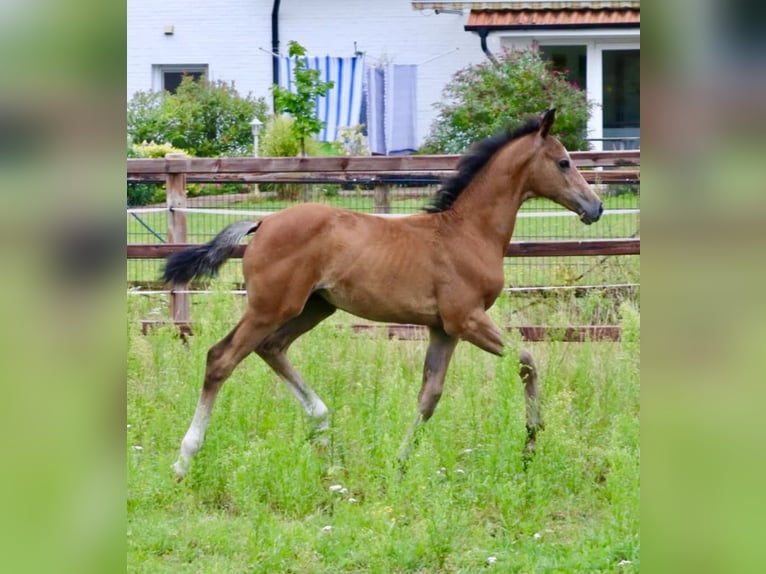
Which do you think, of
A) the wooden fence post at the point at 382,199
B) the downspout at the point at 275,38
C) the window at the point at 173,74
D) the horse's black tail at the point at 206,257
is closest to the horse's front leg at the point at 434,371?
the horse's black tail at the point at 206,257

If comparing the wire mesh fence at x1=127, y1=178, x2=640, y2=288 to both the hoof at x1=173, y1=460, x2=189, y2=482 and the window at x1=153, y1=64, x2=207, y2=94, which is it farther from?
the window at x1=153, y1=64, x2=207, y2=94

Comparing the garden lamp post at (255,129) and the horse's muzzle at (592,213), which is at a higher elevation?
the garden lamp post at (255,129)

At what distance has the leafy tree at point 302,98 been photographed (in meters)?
20.0

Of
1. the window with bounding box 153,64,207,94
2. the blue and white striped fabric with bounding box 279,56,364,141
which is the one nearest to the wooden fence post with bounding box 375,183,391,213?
the blue and white striped fabric with bounding box 279,56,364,141

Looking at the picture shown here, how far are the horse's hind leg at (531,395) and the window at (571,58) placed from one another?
59.0 ft

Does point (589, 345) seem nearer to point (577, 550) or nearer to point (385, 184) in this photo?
point (577, 550)

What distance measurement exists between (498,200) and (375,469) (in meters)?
2.05

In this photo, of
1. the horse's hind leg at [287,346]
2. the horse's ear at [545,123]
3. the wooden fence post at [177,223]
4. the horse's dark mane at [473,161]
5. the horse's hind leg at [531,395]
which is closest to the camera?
the horse's hind leg at [531,395]

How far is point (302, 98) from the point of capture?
67.7 ft

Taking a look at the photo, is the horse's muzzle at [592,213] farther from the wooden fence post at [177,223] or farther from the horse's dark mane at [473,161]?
the wooden fence post at [177,223]

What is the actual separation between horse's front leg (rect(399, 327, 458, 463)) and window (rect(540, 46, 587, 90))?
57.5 ft

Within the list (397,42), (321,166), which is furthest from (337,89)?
(321,166)

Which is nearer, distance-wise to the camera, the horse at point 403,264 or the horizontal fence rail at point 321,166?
the horse at point 403,264
